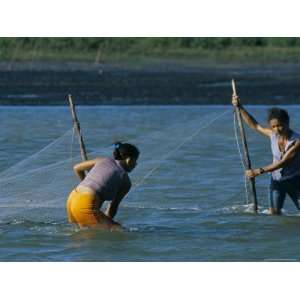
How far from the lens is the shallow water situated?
431 inches

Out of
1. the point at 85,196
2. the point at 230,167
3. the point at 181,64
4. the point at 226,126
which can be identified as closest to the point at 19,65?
the point at 181,64

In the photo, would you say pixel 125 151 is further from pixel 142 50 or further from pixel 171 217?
pixel 142 50

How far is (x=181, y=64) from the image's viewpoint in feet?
108

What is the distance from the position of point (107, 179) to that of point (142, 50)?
22.0 m

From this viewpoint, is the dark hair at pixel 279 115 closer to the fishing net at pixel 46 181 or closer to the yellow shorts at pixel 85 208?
the fishing net at pixel 46 181

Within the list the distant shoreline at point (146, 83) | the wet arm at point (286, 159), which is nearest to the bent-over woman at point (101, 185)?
the wet arm at point (286, 159)

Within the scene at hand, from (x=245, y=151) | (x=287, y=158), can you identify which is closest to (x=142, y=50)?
(x=245, y=151)

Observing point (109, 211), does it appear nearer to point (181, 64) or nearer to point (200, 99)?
point (200, 99)

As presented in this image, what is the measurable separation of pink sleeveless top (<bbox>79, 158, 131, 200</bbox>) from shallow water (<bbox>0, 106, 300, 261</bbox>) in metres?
0.50

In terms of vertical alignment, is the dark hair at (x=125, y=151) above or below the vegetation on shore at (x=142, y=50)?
below

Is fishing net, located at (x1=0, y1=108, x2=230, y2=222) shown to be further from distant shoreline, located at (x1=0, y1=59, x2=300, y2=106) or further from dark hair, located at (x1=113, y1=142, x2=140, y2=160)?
distant shoreline, located at (x1=0, y1=59, x2=300, y2=106)

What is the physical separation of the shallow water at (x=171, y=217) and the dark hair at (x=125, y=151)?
2.64ft

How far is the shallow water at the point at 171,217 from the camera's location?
11.0m
